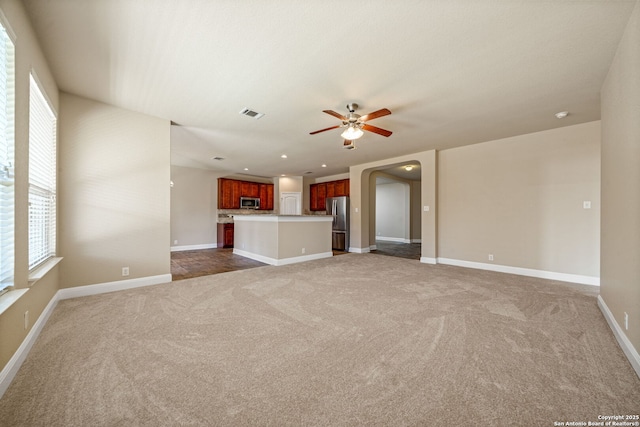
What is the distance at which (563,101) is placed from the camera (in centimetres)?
315

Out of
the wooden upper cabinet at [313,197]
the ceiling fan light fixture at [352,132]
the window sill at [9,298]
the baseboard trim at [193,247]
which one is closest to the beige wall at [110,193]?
the window sill at [9,298]

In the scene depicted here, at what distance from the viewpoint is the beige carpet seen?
1.35m

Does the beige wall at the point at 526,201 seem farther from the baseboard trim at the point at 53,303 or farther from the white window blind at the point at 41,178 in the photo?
the white window blind at the point at 41,178

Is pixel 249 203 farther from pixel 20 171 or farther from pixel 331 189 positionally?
pixel 20 171

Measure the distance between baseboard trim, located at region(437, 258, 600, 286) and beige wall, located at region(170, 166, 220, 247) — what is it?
6929 millimetres

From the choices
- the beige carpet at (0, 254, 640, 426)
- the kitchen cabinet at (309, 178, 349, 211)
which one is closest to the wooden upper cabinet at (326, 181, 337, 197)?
the kitchen cabinet at (309, 178, 349, 211)

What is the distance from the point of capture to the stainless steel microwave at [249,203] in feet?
28.5

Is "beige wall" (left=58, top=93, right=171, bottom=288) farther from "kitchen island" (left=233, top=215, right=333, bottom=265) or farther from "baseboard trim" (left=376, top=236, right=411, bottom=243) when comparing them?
"baseboard trim" (left=376, top=236, right=411, bottom=243)

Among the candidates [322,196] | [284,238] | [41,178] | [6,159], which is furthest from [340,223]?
[6,159]

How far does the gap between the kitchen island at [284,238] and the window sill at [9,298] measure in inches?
147

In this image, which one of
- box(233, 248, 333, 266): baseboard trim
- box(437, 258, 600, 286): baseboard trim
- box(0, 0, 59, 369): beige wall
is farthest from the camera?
box(233, 248, 333, 266): baseboard trim

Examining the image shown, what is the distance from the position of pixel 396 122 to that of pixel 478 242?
308 cm

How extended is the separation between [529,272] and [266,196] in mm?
7743

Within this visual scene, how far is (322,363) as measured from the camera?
179cm
